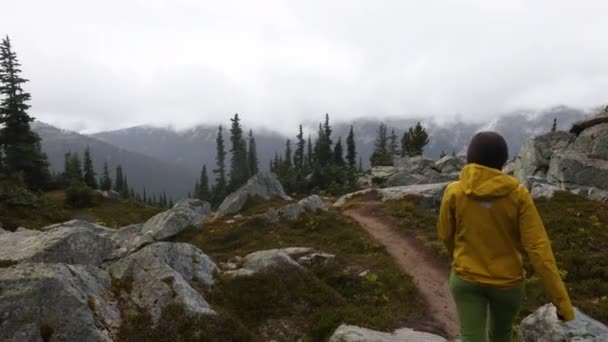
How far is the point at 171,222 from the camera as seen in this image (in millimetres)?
29859

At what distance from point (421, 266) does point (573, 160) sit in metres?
26.6

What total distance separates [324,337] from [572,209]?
22.7 meters

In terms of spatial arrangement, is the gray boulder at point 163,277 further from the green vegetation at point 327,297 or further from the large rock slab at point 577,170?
the large rock slab at point 577,170

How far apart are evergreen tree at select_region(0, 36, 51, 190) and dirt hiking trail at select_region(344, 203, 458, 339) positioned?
46.8 metres

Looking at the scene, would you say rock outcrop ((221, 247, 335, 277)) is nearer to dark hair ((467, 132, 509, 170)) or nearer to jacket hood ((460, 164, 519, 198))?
Result: jacket hood ((460, 164, 519, 198))

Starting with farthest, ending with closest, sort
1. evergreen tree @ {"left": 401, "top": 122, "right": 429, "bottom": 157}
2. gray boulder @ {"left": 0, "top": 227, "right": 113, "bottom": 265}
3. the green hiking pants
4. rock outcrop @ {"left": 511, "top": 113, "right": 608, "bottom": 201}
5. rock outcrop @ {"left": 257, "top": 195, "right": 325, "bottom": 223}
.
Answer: evergreen tree @ {"left": 401, "top": 122, "right": 429, "bottom": 157}
rock outcrop @ {"left": 511, "top": 113, "right": 608, "bottom": 201}
rock outcrop @ {"left": 257, "top": 195, "right": 325, "bottom": 223}
gray boulder @ {"left": 0, "top": 227, "right": 113, "bottom": 265}
the green hiking pants

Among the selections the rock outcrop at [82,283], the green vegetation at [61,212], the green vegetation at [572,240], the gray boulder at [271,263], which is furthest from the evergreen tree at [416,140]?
the rock outcrop at [82,283]

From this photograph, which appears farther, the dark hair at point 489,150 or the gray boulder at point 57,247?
the gray boulder at point 57,247

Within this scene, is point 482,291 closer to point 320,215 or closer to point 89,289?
point 89,289

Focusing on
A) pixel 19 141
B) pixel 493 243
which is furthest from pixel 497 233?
pixel 19 141

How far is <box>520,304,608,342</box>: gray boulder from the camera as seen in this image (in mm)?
10453

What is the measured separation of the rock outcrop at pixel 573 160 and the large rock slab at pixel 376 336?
24172 mm

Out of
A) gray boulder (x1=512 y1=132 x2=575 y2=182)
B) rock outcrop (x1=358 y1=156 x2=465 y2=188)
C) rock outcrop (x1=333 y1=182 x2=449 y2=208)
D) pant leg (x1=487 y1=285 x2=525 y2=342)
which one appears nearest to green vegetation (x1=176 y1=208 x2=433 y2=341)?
pant leg (x1=487 y1=285 x2=525 y2=342)

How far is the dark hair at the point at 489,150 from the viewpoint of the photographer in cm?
598
